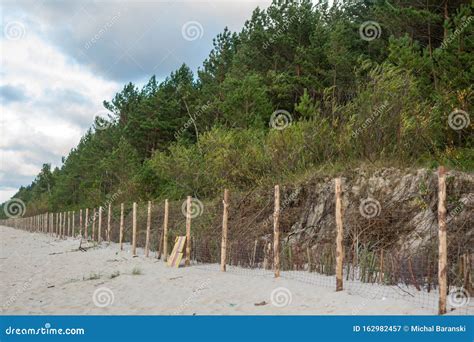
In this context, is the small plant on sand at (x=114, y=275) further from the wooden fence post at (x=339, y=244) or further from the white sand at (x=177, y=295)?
the wooden fence post at (x=339, y=244)

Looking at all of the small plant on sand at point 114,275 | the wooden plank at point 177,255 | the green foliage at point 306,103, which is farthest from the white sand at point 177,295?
the green foliage at point 306,103

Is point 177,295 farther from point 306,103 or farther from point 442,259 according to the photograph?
point 306,103

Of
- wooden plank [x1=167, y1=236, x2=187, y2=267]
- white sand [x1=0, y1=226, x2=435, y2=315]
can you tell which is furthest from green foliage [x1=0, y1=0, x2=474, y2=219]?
white sand [x1=0, y1=226, x2=435, y2=315]

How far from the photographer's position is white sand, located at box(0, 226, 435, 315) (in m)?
7.19

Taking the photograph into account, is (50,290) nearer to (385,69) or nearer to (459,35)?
(385,69)

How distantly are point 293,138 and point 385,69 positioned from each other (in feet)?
11.8

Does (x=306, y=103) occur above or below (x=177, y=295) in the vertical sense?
above

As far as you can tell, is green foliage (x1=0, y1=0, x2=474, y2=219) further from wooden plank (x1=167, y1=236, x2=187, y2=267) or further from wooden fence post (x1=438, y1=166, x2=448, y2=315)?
wooden fence post (x1=438, y1=166, x2=448, y2=315)

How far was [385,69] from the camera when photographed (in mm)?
15188

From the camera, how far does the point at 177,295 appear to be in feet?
28.6

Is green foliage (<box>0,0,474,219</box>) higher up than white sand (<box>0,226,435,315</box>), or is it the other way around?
green foliage (<box>0,0,474,219</box>)

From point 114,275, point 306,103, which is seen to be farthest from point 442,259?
point 306,103

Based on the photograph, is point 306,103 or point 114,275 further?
point 306,103

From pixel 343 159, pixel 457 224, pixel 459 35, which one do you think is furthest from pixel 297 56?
pixel 457 224
